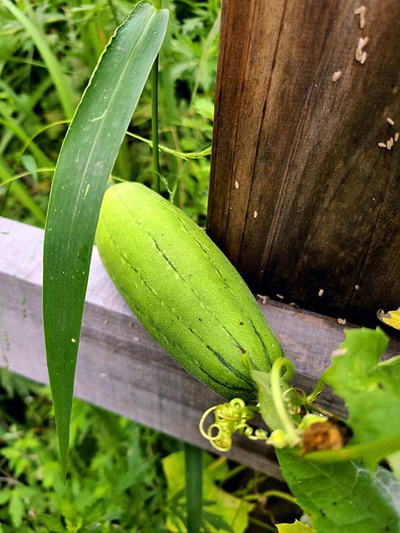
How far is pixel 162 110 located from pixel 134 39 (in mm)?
739

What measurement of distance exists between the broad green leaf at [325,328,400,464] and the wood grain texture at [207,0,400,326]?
249mm

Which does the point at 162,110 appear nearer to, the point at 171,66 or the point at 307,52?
the point at 171,66

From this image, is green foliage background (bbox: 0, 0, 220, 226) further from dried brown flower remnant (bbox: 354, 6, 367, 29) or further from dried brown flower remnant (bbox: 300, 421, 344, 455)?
dried brown flower remnant (bbox: 300, 421, 344, 455)

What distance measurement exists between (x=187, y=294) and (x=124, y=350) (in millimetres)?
356

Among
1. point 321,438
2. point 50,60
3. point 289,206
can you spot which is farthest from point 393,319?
point 50,60

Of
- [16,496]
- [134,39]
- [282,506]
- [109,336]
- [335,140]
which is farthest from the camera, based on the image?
[282,506]

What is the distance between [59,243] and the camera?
2.13 feet

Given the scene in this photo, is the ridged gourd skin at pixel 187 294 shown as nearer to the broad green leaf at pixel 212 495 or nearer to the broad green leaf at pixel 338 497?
the broad green leaf at pixel 338 497

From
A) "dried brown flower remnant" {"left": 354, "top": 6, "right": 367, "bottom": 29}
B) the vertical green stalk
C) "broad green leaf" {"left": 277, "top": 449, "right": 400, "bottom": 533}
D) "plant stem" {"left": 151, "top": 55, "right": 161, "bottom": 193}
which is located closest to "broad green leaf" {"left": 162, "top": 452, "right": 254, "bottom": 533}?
the vertical green stalk

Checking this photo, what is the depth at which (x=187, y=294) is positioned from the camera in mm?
707

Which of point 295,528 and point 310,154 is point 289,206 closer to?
point 310,154

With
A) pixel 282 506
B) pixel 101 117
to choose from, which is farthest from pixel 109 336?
pixel 282 506

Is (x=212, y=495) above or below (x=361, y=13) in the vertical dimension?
below

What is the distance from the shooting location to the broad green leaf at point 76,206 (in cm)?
64
